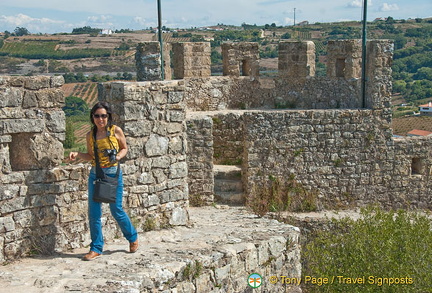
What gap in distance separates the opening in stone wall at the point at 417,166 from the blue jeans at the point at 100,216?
737 centimetres

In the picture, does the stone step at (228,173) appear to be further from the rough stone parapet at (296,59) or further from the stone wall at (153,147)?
the stone wall at (153,147)

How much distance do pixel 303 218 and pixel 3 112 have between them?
6284 mm

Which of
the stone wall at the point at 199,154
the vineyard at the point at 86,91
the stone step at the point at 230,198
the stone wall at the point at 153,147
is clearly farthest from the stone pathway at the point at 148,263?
the vineyard at the point at 86,91

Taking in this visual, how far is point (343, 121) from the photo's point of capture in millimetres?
11305

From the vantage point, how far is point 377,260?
24.6 ft

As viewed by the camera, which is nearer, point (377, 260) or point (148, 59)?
point (377, 260)

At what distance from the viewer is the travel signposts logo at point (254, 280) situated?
22.2 feet

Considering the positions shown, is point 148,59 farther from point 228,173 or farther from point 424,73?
point 424,73

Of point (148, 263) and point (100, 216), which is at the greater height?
point (100, 216)

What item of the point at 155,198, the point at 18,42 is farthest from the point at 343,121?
the point at 18,42

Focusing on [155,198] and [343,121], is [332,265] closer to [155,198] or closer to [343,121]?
[155,198]

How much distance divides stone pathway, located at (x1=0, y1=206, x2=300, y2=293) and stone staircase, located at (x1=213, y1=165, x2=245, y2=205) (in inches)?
127

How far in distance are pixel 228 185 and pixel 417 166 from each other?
3.92 metres

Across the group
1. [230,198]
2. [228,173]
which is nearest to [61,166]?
[230,198]
